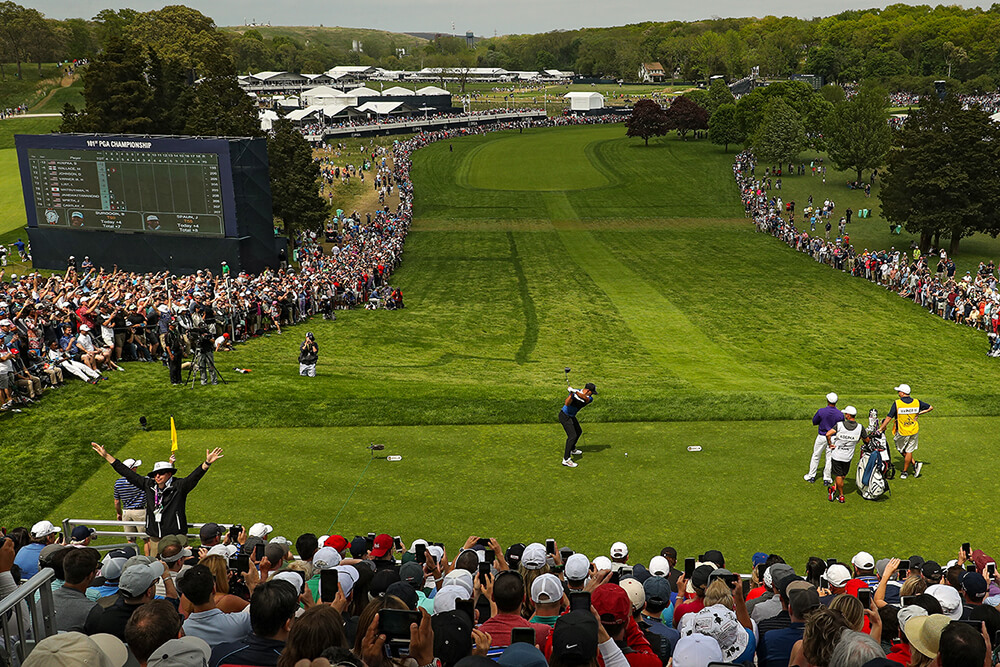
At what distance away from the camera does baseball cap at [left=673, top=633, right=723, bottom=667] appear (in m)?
6.11

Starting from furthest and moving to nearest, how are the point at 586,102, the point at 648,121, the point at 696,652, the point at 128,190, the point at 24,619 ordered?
the point at 586,102
the point at 648,121
the point at 128,190
the point at 696,652
the point at 24,619

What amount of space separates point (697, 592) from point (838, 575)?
4.62 ft

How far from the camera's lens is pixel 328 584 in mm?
7750

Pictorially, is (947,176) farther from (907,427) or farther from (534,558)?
(534,558)

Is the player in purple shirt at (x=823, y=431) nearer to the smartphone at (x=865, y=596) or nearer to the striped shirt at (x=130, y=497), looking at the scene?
the smartphone at (x=865, y=596)

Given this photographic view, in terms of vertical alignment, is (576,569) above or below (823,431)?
above

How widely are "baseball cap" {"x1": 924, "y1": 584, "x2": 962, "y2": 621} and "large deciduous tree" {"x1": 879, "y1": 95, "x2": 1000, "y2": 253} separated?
46304 millimetres

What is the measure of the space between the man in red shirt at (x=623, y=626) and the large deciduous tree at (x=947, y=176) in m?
48.1

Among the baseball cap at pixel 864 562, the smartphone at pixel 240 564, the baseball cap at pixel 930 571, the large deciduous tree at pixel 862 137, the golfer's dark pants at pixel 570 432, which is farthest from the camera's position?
the large deciduous tree at pixel 862 137

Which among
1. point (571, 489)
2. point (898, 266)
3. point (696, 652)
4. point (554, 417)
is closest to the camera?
point (696, 652)

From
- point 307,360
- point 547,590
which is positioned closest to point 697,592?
point 547,590

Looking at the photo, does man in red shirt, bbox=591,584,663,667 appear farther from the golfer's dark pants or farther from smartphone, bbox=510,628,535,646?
the golfer's dark pants

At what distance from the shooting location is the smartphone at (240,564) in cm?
841

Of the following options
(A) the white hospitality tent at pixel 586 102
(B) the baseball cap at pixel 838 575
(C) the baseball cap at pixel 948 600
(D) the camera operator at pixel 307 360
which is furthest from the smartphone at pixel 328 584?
(A) the white hospitality tent at pixel 586 102
